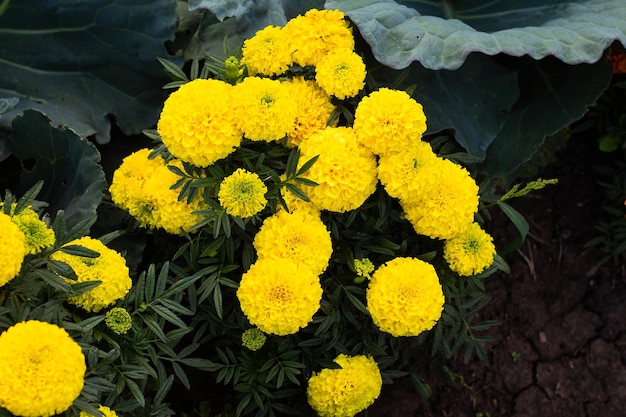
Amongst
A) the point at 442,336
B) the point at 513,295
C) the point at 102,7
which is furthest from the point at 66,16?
the point at 513,295

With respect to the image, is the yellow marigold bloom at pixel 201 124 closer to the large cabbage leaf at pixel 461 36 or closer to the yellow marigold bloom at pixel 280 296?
the yellow marigold bloom at pixel 280 296

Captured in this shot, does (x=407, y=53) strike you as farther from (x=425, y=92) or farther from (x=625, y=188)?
(x=625, y=188)

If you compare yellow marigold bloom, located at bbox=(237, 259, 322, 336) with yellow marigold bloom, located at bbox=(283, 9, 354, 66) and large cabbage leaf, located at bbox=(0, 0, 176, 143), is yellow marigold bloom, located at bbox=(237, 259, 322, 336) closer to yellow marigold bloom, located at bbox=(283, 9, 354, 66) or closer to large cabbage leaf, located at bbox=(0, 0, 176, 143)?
yellow marigold bloom, located at bbox=(283, 9, 354, 66)

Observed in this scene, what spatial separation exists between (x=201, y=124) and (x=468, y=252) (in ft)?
2.54

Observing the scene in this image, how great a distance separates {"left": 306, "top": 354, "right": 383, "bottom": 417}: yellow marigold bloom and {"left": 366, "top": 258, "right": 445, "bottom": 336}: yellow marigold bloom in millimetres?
178

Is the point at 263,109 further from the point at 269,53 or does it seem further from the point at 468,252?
the point at 468,252

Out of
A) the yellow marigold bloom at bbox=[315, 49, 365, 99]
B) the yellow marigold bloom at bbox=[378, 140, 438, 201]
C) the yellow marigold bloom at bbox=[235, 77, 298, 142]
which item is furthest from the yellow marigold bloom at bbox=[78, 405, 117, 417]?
the yellow marigold bloom at bbox=[315, 49, 365, 99]

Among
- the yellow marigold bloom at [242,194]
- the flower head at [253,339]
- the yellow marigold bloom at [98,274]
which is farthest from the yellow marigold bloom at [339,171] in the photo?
the yellow marigold bloom at [98,274]

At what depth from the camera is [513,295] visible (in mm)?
2742

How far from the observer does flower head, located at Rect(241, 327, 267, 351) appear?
1.81 m

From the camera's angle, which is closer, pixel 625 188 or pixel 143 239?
pixel 143 239

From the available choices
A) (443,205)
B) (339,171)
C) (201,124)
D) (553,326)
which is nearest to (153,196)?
(201,124)

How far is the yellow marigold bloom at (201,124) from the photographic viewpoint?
169cm

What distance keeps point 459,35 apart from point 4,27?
1610mm
